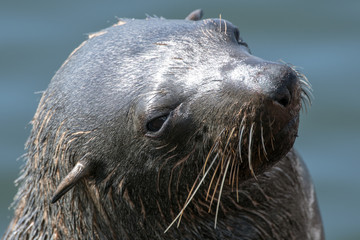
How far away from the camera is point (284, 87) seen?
6.66 meters

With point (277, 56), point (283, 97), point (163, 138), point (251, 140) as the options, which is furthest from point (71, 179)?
point (277, 56)

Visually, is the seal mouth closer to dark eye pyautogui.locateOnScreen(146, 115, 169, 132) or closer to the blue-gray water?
dark eye pyautogui.locateOnScreen(146, 115, 169, 132)

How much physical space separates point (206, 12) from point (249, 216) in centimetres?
678

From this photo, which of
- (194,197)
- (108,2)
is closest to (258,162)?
(194,197)

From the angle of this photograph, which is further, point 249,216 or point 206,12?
point 206,12

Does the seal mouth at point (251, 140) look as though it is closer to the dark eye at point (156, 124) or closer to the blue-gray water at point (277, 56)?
the dark eye at point (156, 124)

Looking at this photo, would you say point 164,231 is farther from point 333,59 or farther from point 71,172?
point 333,59

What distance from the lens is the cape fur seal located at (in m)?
6.92

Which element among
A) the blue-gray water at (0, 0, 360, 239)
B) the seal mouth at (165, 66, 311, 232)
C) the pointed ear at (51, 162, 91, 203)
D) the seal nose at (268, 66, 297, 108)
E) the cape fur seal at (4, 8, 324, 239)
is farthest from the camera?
the blue-gray water at (0, 0, 360, 239)

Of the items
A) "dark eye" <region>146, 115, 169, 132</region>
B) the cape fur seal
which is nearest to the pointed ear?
the cape fur seal

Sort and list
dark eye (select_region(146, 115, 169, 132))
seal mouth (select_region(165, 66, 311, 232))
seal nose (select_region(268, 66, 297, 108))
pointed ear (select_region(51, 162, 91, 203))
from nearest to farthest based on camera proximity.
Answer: seal nose (select_region(268, 66, 297, 108)) → seal mouth (select_region(165, 66, 311, 232)) → dark eye (select_region(146, 115, 169, 132)) → pointed ear (select_region(51, 162, 91, 203))

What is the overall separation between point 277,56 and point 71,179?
708cm

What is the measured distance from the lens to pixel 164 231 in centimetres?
777

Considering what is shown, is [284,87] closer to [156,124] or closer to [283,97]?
[283,97]
